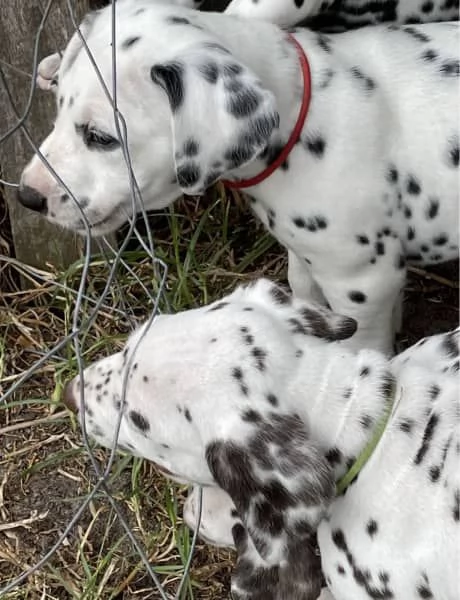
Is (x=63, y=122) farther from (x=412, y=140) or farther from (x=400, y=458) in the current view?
(x=400, y=458)

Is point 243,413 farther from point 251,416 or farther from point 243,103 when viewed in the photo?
point 243,103

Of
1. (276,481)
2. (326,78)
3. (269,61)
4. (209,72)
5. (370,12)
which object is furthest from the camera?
(370,12)

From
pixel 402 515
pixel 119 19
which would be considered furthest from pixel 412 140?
pixel 402 515

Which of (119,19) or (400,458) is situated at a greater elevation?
(119,19)

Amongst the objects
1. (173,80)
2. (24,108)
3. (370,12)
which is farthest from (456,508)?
(24,108)

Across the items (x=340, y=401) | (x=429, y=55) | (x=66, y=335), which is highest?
(x=429, y=55)

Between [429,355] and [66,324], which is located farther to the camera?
→ [66,324]
